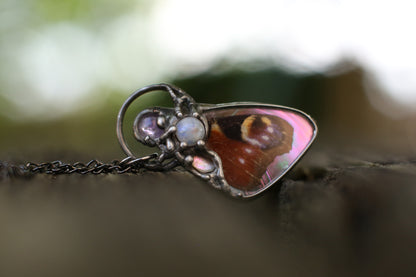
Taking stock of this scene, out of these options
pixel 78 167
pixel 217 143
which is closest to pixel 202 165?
pixel 217 143

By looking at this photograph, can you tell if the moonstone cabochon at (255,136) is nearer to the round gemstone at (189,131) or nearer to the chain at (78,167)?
the round gemstone at (189,131)

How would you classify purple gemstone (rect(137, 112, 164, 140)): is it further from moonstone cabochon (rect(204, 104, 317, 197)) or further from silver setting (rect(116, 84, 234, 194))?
moonstone cabochon (rect(204, 104, 317, 197))

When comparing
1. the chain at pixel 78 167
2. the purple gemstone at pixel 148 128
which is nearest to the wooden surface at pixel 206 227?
the chain at pixel 78 167

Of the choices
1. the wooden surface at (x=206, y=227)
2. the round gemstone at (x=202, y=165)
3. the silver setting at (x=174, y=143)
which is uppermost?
the silver setting at (x=174, y=143)

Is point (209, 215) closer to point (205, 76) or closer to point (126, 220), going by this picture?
point (126, 220)

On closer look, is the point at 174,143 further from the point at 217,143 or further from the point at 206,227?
the point at 206,227

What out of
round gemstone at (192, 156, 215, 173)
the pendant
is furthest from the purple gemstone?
round gemstone at (192, 156, 215, 173)
